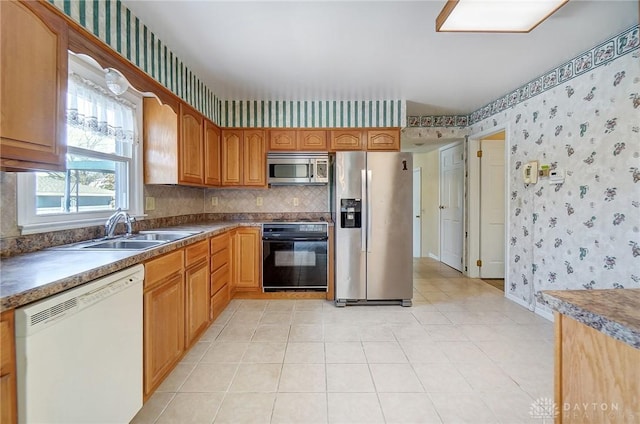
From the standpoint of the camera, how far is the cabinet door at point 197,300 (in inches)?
82.0

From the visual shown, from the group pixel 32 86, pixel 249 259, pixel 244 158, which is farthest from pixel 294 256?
pixel 32 86

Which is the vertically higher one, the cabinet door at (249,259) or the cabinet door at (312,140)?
the cabinet door at (312,140)

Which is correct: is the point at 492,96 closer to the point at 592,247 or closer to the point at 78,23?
the point at 592,247

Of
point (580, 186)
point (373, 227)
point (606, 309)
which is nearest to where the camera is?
point (606, 309)

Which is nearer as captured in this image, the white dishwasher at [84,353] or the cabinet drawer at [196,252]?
the white dishwasher at [84,353]

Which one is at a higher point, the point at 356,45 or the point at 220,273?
the point at 356,45

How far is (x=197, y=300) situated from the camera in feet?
7.39

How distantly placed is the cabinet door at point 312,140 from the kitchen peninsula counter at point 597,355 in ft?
9.68

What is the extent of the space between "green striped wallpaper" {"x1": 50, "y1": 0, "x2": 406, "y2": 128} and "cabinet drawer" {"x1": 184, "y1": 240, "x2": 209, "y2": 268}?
131 centimetres

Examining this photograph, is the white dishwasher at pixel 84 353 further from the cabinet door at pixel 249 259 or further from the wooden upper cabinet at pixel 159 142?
the cabinet door at pixel 249 259

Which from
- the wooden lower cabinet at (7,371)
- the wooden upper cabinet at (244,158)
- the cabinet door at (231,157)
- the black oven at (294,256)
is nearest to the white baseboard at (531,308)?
the black oven at (294,256)

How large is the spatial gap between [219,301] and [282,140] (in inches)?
79.3

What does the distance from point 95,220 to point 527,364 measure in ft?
10.6

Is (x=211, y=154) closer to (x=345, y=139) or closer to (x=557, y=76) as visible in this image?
(x=345, y=139)
